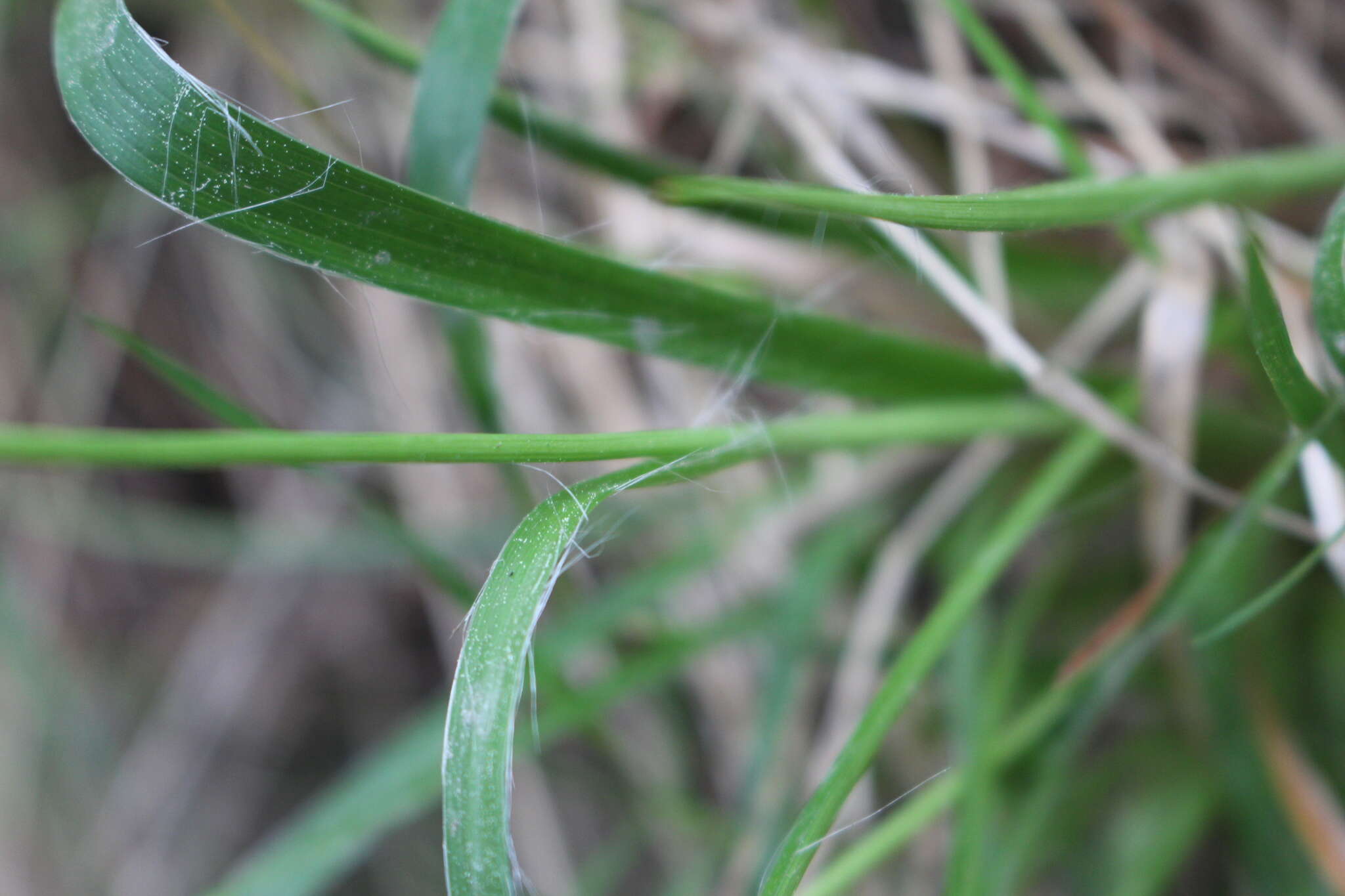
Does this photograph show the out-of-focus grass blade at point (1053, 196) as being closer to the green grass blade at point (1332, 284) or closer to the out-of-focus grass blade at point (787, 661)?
the green grass blade at point (1332, 284)

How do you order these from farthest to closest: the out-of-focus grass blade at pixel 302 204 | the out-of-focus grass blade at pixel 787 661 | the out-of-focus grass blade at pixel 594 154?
the out-of-focus grass blade at pixel 787 661
the out-of-focus grass blade at pixel 594 154
the out-of-focus grass blade at pixel 302 204

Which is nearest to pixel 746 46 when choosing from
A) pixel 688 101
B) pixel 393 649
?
pixel 688 101

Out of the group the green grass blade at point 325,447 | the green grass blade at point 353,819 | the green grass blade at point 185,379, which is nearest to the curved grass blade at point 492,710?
the green grass blade at point 325,447

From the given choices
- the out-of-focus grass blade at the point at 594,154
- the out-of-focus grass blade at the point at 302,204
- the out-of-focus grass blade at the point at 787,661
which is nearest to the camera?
the out-of-focus grass blade at the point at 302,204

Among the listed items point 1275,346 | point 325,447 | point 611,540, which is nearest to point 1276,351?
point 1275,346

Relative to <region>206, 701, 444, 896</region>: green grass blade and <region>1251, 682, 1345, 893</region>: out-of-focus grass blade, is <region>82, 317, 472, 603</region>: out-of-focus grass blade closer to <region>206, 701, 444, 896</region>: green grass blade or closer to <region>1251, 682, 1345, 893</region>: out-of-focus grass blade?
<region>206, 701, 444, 896</region>: green grass blade

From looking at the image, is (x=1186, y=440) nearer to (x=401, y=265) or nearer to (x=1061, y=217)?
(x=1061, y=217)

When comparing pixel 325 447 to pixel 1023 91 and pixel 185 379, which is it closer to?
pixel 185 379
